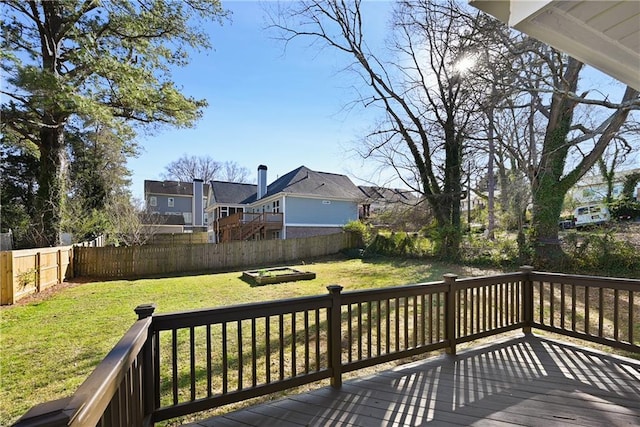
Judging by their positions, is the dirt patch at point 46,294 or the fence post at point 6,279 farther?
the dirt patch at point 46,294

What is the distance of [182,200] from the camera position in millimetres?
28516

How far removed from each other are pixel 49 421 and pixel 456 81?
1231 cm

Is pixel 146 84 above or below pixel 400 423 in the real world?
above

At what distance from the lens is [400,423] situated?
7.48 ft

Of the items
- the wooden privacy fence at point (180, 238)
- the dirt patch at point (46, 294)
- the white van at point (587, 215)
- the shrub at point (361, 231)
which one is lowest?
the dirt patch at point (46, 294)

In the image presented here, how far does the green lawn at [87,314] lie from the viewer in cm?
338

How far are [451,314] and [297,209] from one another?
15.7 meters

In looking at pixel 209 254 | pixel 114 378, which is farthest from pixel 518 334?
pixel 209 254

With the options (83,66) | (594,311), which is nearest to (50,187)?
(83,66)

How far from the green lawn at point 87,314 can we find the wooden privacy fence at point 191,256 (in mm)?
1590

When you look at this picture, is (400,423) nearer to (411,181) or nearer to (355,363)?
(355,363)

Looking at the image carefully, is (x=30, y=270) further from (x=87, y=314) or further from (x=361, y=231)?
(x=361, y=231)

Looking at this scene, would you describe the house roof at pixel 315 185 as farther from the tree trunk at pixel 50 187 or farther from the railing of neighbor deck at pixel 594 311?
the railing of neighbor deck at pixel 594 311

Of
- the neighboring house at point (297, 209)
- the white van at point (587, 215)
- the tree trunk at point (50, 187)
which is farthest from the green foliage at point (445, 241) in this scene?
the tree trunk at point (50, 187)
